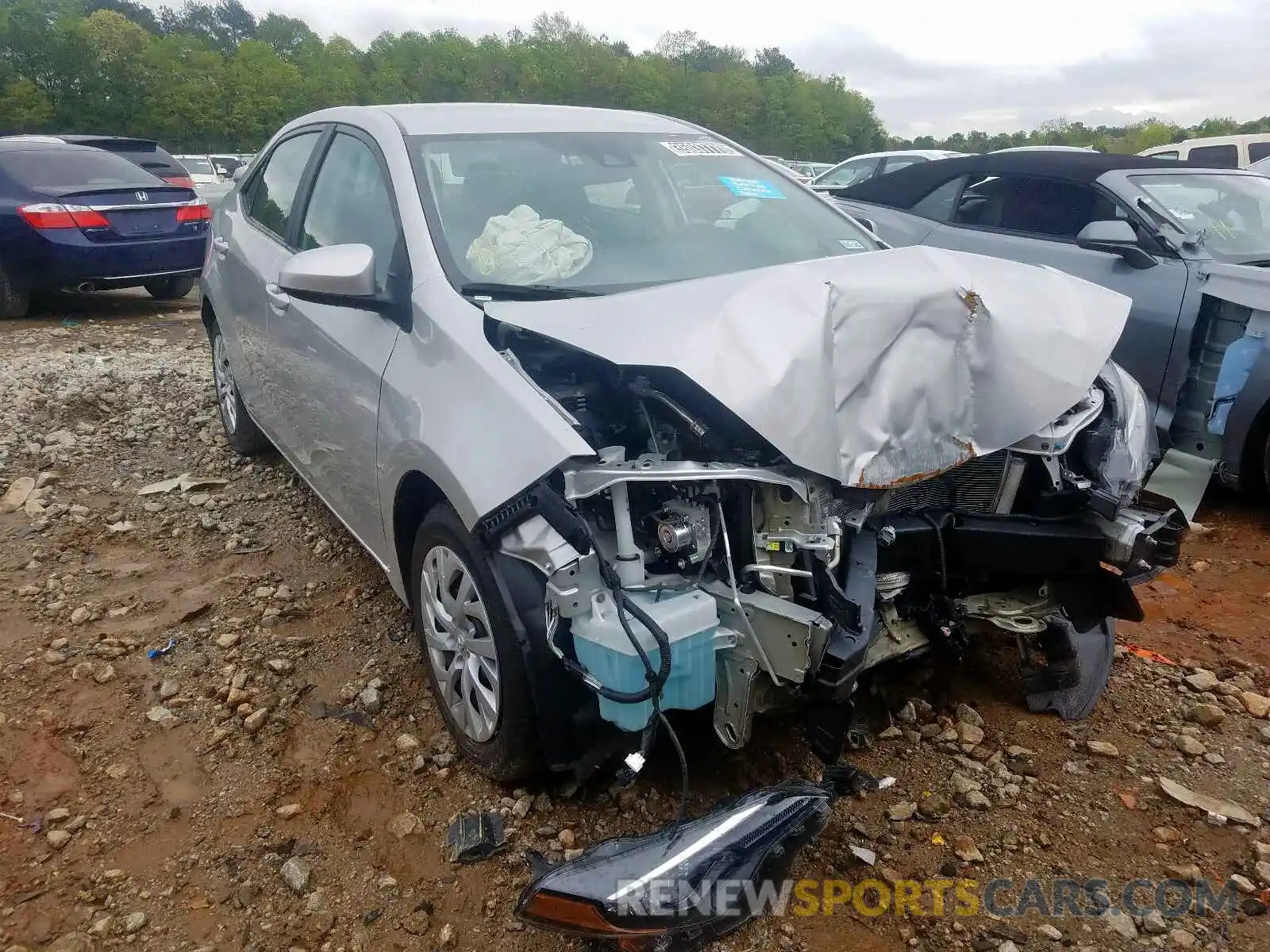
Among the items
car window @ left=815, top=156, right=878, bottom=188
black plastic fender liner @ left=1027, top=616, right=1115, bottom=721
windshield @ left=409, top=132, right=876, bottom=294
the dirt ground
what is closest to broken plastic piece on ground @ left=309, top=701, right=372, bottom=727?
the dirt ground

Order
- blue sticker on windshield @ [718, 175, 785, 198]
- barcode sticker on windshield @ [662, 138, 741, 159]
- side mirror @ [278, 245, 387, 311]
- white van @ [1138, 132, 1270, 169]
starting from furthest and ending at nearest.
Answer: white van @ [1138, 132, 1270, 169]
barcode sticker on windshield @ [662, 138, 741, 159]
blue sticker on windshield @ [718, 175, 785, 198]
side mirror @ [278, 245, 387, 311]

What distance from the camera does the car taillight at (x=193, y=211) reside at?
859cm

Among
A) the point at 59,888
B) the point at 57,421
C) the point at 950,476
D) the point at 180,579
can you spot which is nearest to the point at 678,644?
the point at 950,476

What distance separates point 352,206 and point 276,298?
60 centimetres

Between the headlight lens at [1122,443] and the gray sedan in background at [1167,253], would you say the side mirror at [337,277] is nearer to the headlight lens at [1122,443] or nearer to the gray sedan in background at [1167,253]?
the headlight lens at [1122,443]

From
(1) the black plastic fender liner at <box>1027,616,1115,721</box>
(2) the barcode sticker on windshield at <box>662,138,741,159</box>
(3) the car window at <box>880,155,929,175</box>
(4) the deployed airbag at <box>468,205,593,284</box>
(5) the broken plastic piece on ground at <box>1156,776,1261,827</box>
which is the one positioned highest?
(3) the car window at <box>880,155,929,175</box>

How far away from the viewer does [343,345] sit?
2.90 meters

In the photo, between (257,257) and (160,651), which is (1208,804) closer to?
(160,651)

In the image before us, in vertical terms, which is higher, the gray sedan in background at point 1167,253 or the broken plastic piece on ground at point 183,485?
the gray sedan in background at point 1167,253

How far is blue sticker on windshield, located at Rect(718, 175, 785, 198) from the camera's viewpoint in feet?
10.7

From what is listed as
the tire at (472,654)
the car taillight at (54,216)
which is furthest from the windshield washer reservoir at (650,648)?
the car taillight at (54,216)

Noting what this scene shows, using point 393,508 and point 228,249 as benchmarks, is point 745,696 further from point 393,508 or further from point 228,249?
point 228,249

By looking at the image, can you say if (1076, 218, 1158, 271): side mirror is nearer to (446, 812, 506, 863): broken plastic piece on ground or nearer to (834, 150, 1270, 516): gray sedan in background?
(834, 150, 1270, 516): gray sedan in background

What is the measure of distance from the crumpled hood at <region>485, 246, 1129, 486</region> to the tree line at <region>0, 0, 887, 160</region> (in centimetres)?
4446
